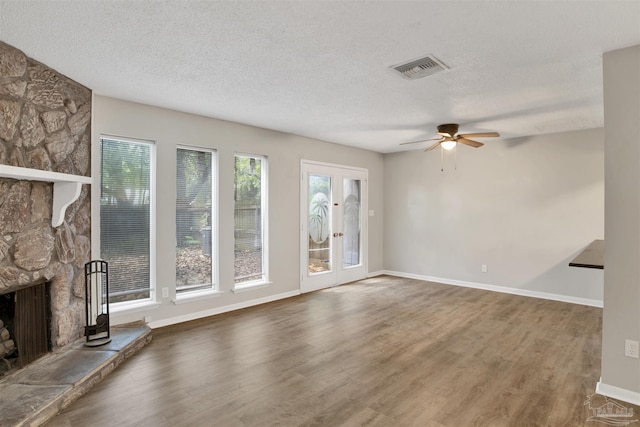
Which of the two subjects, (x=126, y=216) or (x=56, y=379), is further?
(x=126, y=216)

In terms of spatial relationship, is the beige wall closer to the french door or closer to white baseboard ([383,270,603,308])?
white baseboard ([383,270,603,308])

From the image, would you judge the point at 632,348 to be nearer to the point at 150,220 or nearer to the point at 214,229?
the point at 214,229

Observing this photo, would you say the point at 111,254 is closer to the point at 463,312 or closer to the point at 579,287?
the point at 463,312

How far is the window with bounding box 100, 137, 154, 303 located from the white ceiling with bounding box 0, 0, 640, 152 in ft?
2.13

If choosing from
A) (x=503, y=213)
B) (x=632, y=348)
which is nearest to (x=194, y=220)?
(x=632, y=348)

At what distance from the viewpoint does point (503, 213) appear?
18.6ft

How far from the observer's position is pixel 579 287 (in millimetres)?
4969

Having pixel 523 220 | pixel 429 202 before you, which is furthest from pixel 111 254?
pixel 523 220

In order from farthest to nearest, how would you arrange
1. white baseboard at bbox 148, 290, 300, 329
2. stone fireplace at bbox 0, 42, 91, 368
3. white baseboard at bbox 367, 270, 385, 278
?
1. white baseboard at bbox 367, 270, 385, 278
2. white baseboard at bbox 148, 290, 300, 329
3. stone fireplace at bbox 0, 42, 91, 368

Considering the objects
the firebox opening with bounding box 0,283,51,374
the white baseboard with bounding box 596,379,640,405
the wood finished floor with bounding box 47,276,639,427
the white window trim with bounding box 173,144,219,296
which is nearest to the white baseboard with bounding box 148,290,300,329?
the wood finished floor with bounding box 47,276,639,427

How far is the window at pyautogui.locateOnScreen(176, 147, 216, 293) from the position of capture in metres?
4.18

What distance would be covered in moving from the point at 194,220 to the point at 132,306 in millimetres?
1207

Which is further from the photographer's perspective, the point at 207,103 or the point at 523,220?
the point at 523,220

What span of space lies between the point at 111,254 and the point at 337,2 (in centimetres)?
339
